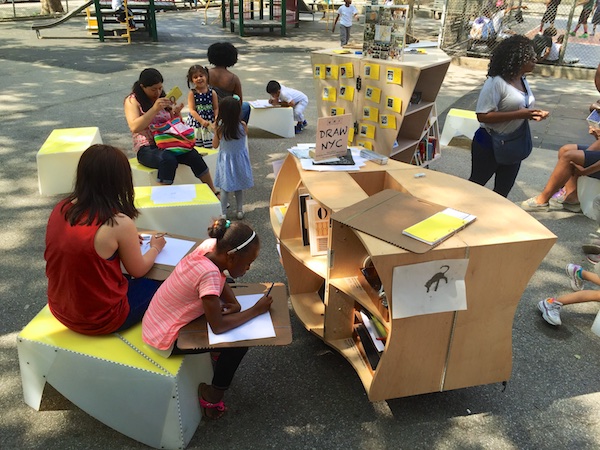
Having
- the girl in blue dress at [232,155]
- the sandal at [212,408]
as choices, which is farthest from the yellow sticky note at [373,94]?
the sandal at [212,408]

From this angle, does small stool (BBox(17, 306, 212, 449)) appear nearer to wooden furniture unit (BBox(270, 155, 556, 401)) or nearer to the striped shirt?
the striped shirt

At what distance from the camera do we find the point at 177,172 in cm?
498

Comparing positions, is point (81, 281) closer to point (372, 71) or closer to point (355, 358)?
point (355, 358)

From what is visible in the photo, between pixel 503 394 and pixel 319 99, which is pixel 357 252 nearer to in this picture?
pixel 503 394

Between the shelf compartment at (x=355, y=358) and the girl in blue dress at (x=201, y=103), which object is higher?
the girl in blue dress at (x=201, y=103)

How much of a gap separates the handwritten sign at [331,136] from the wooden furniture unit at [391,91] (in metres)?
1.34

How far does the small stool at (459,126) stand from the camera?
693 centimetres

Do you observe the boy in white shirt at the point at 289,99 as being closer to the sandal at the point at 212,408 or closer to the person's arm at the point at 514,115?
the person's arm at the point at 514,115

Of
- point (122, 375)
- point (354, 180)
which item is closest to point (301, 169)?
point (354, 180)

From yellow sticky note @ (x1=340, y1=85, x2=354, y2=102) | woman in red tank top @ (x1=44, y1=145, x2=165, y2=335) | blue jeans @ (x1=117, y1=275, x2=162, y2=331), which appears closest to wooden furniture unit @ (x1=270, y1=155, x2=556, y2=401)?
blue jeans @ (x1=117, y1=275, x2=162, y2=331)

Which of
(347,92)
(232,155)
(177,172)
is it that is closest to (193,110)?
(177,172)

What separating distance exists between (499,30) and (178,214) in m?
11.5

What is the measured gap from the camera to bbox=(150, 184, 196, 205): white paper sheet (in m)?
4.09

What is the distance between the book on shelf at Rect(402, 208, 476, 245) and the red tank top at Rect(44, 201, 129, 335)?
1.43 metres
